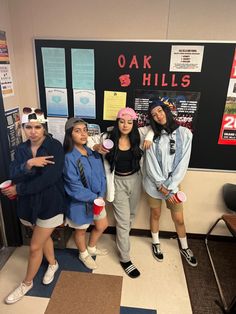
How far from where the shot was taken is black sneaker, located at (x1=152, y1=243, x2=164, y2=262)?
2367mm

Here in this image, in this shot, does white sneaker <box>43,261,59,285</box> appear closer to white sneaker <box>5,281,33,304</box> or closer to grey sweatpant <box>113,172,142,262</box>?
white sneaker <box>5,281,33,304</box>

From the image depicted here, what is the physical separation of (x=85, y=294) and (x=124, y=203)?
0.82m

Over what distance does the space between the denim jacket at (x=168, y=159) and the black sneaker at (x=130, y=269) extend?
782mm

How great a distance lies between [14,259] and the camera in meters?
2.33

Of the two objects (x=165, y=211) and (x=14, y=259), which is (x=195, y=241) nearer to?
(x=165, y=211)

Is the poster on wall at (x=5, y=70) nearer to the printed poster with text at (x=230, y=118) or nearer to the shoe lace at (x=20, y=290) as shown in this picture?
the shoe lace at (x=20, y=290)

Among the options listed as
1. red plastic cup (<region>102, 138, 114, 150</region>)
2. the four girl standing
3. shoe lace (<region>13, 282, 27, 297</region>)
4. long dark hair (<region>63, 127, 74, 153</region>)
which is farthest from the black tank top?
shoe lace (<region>13, 282, 27, 297</region>)

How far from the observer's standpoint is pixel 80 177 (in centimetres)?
196

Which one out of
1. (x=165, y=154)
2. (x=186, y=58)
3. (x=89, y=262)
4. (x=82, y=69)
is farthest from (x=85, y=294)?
(x=186, y=58)

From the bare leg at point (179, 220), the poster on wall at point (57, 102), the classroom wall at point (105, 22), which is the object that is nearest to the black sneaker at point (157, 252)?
the bare leg at point (179, 220)

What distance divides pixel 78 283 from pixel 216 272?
1.30 m

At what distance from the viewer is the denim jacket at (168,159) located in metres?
2.09

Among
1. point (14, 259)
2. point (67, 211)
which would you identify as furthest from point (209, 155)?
point (14, 259)

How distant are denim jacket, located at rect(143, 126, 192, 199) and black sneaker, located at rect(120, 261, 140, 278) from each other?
782mm
